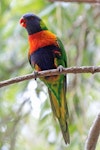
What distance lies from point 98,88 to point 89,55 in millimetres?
206

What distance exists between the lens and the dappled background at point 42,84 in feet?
6.78

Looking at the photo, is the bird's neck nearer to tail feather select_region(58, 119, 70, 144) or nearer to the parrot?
the parrot

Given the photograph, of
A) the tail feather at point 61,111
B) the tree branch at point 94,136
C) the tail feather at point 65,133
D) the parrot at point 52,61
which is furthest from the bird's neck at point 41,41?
the tree branch at point 94,136

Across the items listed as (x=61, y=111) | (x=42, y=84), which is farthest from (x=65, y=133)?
(x=42, y=84)

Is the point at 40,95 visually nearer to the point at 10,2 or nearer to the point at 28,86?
the point at 28,86

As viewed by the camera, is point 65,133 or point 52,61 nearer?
point 65,133

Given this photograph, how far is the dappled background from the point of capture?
6.78 ft

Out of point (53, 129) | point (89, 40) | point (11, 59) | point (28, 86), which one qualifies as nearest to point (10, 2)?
point (11, 59)

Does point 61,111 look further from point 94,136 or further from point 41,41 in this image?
point 94,136

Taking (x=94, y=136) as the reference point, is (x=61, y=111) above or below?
below

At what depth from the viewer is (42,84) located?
6.88 feet

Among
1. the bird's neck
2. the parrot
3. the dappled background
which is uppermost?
the bird's neck

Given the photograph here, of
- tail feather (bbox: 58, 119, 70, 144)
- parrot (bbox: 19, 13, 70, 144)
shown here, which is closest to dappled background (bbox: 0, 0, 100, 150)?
parrot (bbox: 19, 13, 70, 144)

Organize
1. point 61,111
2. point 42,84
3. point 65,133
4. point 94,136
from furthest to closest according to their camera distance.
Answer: point 42,84 → point 61,111 → point 65,133 → point 94,136
